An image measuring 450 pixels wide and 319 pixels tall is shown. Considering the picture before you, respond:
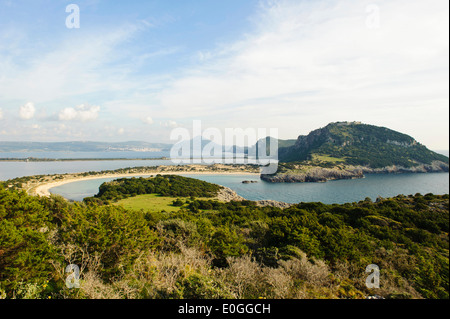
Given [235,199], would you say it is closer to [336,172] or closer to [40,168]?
[336,172]

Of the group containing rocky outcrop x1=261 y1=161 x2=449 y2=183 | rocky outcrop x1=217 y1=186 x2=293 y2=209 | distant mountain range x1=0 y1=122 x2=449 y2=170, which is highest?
distant mountain range x1=0 y1=122 x2=449 y2=170

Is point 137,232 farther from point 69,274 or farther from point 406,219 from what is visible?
point 406,219

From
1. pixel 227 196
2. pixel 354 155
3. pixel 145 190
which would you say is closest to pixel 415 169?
pixel 354 155

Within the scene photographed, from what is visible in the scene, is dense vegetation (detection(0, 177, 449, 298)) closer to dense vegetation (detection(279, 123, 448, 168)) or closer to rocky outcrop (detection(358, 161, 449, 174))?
rocky outcrop (detection(358, 161, 449, 174))

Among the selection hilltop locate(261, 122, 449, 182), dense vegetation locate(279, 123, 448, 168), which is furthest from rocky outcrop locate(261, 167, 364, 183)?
dense vegetation locate(279, 123, 448, 168)
